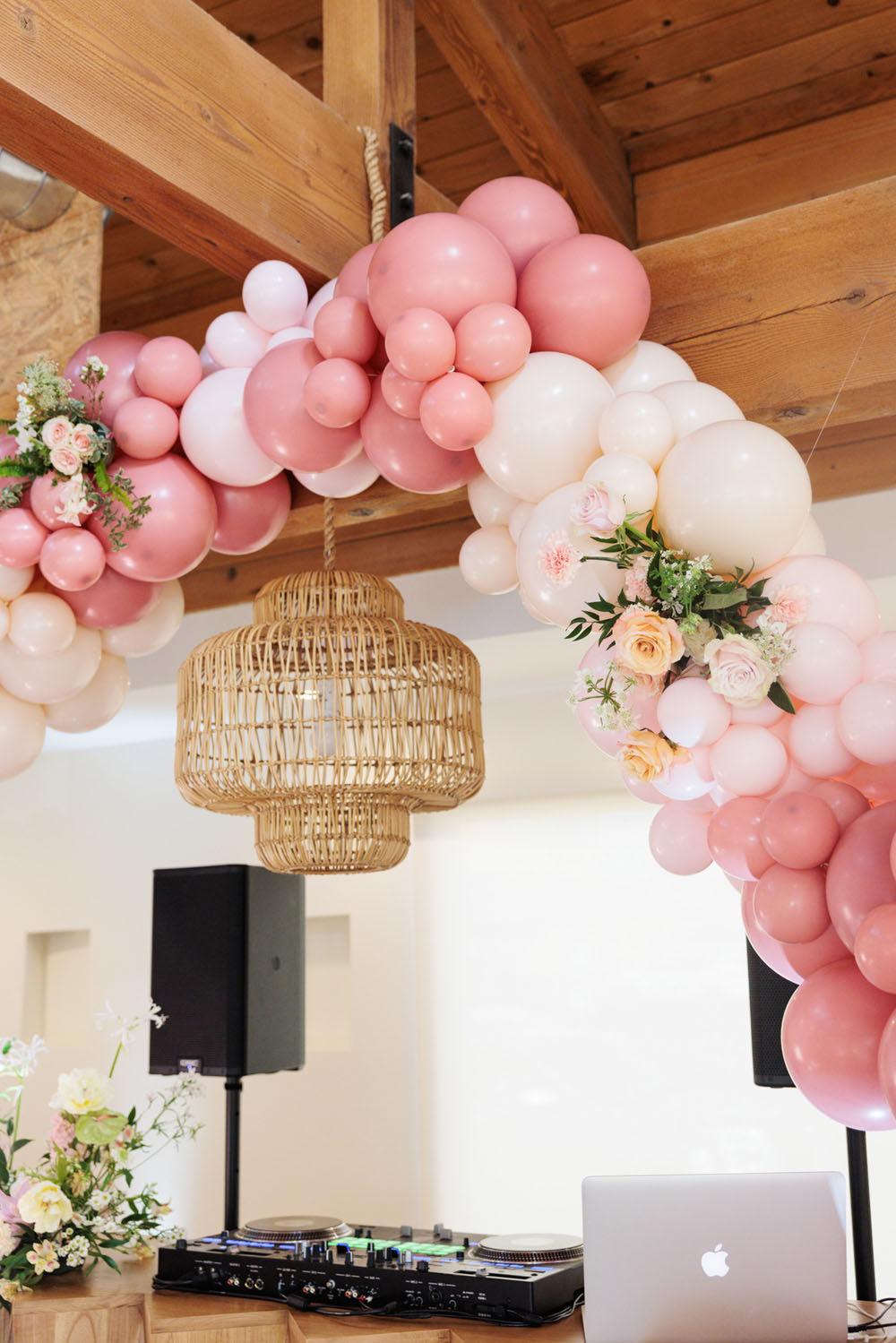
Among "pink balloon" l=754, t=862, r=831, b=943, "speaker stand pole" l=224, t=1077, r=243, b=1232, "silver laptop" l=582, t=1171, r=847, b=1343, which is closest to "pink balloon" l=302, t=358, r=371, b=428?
"pink balloon" l=754, t=862, r=831, b=943

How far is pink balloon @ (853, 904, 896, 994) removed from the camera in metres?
0.97

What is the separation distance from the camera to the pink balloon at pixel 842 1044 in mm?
1048

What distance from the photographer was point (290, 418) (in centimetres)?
161

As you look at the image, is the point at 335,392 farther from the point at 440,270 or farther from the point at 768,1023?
the point at 768,1023

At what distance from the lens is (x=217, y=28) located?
1680mm

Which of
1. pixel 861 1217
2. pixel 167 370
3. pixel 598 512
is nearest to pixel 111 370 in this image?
pixel 167 370

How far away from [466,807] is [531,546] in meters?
2.69

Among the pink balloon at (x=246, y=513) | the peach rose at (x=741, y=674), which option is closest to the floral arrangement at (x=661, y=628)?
the peach rose at (x=741, y=674)

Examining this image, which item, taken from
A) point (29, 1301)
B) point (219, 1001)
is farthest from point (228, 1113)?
point (29, 1301)

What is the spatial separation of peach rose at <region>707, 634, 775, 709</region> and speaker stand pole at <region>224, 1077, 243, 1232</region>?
2.17m

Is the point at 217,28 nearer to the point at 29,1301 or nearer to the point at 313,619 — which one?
the point at 313,619

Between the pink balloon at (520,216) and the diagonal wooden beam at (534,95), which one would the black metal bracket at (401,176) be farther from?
the diagonal wooden beam at (534,95)

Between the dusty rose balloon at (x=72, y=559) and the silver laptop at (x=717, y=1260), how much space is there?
113cm

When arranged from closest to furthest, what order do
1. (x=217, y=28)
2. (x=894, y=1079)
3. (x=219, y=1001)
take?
(x=894, y=1079)
(x=217, y=28)
(x=219, y=1001)
